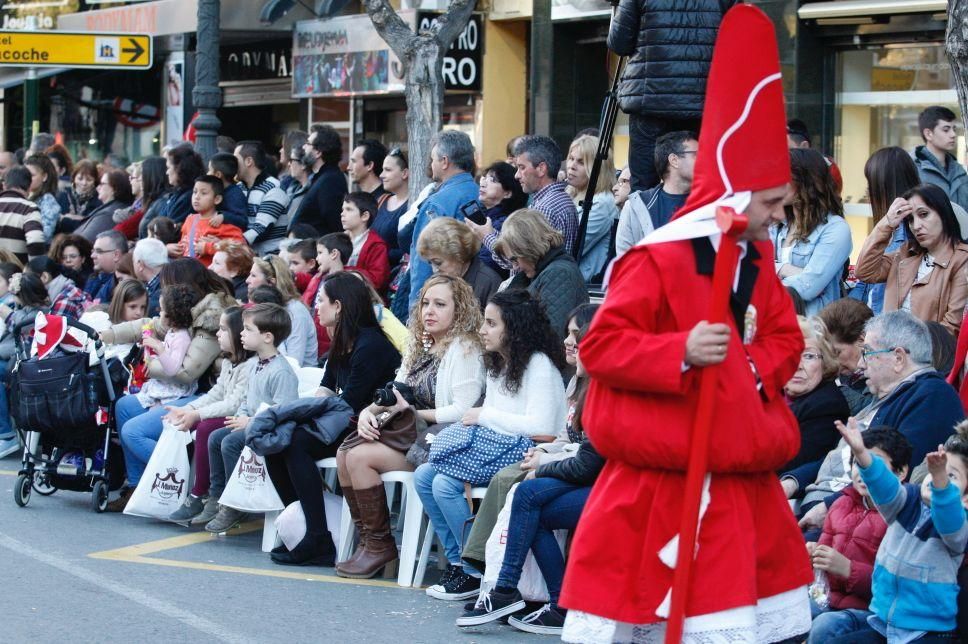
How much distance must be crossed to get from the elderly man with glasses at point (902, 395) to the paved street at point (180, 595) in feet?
5.05

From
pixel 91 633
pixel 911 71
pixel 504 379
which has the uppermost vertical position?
pixel 911 71

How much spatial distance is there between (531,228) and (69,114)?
23.1 m

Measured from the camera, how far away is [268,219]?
41.2ft

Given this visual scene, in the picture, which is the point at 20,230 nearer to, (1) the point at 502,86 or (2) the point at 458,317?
(1) the point at 502,86

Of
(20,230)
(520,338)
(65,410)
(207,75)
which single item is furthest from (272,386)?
(207,75)

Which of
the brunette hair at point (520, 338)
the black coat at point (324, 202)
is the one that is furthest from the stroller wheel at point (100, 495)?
the brunette hair at point (520, 338)

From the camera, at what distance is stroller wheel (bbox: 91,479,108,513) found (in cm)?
982

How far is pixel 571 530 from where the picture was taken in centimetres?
709

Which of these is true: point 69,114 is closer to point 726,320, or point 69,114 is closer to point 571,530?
point 571,530

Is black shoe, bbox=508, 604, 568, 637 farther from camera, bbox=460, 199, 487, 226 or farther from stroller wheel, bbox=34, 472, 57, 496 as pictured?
stroller wheel, bbox=34, 472, 57, 496

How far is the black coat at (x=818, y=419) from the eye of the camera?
6.83 meters

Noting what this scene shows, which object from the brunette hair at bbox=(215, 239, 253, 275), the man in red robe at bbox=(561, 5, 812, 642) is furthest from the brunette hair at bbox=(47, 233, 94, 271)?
the man in red robe at bbox=(561, 5, 812, 642)

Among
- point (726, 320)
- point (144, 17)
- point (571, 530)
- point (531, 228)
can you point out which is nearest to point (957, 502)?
point (726, 320)

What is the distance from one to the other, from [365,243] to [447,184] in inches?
37.9
